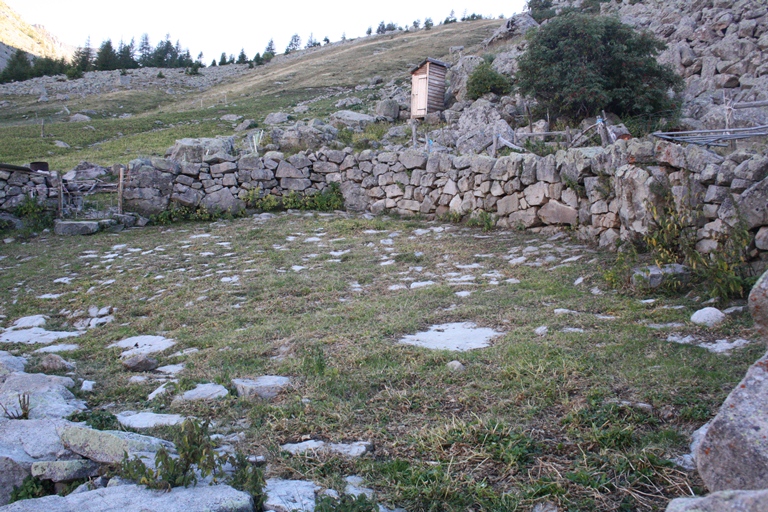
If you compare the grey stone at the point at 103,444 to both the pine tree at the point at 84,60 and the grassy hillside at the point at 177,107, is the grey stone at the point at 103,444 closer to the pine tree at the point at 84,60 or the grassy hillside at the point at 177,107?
the grassy hillside at the point at 177,107

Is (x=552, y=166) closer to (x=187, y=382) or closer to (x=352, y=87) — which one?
(x=187, y=382)

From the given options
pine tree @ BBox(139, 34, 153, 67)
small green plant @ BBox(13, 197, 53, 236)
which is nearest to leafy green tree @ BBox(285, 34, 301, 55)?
pine tree @ BBox(139, 34, 153, 67)

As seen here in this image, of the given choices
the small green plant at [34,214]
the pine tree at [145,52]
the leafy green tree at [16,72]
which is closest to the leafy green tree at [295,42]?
the pine tree at [145,52]

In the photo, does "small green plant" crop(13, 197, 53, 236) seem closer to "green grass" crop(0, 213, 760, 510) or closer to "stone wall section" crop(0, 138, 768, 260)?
"stone wall section" crop(0, 138, 768, 260)

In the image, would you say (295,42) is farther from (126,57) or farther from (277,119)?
(277,119)

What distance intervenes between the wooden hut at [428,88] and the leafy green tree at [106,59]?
42.1 meters

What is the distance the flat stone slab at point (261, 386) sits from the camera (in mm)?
3665

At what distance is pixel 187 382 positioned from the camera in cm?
393

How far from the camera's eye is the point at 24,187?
1149cm

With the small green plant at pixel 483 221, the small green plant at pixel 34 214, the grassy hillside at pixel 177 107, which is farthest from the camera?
the grassy hillside at pixel 177 107

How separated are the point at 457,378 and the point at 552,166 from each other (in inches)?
238

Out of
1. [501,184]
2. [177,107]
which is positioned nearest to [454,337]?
[501,184]

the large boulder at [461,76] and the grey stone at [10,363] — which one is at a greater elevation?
the large boulder at [461,76]

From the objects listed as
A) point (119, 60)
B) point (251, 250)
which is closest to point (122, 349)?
point (251, 250)
